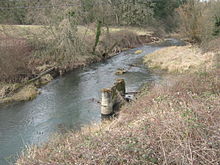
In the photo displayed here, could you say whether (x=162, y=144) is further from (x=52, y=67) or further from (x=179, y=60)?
(x=52, y=67)

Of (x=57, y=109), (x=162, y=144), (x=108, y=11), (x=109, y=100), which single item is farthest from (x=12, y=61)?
(x=108, y=11)

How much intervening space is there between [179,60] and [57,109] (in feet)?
45.5

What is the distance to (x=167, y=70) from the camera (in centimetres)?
2134

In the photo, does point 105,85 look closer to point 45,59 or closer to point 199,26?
point 45,59

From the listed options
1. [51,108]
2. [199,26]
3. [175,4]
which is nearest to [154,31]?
[175,4]

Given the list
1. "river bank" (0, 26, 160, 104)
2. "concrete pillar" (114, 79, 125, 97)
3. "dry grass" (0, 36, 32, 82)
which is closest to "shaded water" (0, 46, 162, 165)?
"river bank" (0, 26, 160, 104)

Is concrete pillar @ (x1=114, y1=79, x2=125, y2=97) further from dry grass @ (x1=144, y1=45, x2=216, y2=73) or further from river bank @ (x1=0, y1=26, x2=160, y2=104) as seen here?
river bank @ (x1=0, y1=26, x2=160, y2=104)

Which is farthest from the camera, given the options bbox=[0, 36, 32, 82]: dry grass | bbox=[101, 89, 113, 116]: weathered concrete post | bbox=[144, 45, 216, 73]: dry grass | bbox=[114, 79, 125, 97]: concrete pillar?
bbox=[144, 45, 216, 73]: dry grass

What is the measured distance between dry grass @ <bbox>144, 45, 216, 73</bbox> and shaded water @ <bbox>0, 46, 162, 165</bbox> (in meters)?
2.11

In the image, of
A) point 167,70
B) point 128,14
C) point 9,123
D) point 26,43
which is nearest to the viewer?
point 9,123

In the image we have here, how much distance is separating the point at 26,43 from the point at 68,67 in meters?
4.95

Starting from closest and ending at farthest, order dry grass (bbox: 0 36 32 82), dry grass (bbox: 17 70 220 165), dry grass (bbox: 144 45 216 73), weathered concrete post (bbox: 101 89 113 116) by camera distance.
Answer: dry grass (bbox: 17 70 220 165), weathered concrete post (bbox: 101 89 113 116), dry grass (bbox: 0 36 32 82), dry grass (bbox: 144 45 216 73)

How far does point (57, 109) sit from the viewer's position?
14.2 m

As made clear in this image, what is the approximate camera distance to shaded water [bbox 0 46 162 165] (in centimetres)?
1084
